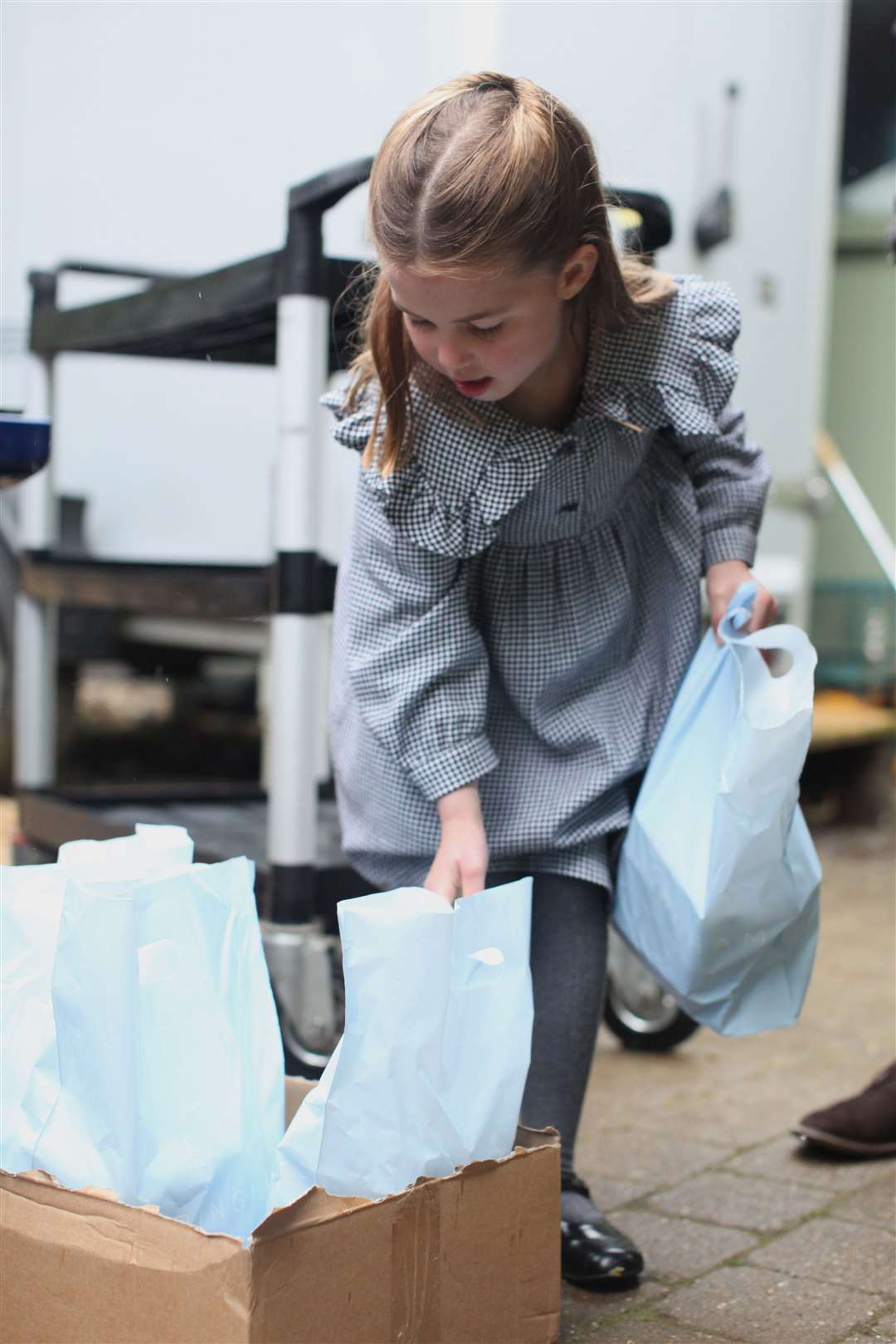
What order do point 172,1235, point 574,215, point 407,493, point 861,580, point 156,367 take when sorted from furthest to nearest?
point 861,580, point 156,367, point 407,493, point 574,215, point 172,1235

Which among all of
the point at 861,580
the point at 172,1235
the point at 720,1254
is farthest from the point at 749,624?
the point at 861,580

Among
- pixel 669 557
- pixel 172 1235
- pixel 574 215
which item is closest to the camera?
pixel 172 1235

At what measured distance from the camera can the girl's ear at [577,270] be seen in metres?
1.27

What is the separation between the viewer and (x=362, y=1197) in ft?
3.32

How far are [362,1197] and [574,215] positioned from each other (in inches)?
31.5

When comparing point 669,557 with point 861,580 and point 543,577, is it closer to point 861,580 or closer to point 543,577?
point 543,577

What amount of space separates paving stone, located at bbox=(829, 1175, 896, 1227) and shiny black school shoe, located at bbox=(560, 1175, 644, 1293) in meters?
0.30

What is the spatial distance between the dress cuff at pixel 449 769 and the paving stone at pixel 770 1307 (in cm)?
50

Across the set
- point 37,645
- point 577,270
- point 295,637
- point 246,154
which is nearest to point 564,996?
point 295,637

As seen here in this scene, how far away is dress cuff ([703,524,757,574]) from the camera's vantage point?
146 cm

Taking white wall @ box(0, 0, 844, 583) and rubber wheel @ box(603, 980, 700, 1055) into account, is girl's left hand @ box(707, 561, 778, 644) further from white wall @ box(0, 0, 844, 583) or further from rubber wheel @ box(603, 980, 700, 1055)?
white wall @ box(0, 0, 844, 583)

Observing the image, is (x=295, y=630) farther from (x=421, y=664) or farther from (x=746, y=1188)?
(x=746, y=1188)

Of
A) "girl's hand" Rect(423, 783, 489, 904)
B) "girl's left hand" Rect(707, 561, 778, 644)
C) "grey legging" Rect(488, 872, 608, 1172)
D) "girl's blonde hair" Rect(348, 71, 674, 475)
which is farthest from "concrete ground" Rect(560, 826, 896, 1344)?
"girl's blonde hair" Rect(348, 71, 674, 475)

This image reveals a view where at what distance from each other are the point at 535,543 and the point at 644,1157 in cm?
78
